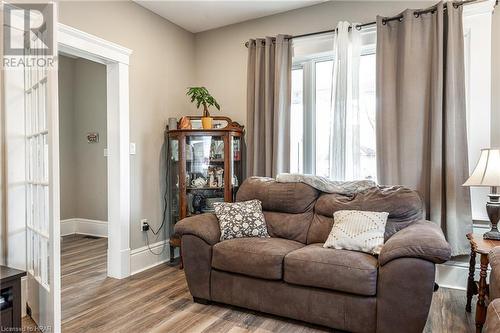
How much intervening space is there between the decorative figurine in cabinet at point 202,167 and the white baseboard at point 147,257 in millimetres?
162

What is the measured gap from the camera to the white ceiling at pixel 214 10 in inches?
138

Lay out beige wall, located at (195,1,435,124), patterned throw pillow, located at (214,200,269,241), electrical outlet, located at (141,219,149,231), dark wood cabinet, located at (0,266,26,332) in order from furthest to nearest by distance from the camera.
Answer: electrical outlet, located at (141,219,149,231)
beige wall, located at (195,1,435,124)
patterned throw pillow, located at (214,200,269,241)
dark wood cabinet, located at (0,266,26,332)

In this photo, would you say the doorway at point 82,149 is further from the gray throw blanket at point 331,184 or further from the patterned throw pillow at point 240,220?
the gray throw blanket at point 331,184

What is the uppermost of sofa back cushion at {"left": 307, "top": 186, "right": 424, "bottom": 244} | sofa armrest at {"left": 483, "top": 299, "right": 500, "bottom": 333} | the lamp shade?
the lamp shade

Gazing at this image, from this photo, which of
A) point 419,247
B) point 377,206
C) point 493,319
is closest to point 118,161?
point 377,206

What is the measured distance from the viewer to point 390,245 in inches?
84.2

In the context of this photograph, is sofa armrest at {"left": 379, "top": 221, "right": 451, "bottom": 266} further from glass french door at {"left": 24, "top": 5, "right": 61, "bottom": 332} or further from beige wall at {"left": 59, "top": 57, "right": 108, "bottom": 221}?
beige wall at {"left": 59, "top": 57, "right": 108, "bottom": 221}

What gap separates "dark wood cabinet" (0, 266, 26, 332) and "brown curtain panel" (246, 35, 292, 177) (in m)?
2.34

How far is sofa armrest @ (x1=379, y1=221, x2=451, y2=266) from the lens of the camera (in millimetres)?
1938

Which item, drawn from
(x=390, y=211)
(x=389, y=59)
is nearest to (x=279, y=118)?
(x=389, y=59)

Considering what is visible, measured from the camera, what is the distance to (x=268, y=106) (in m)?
3.66

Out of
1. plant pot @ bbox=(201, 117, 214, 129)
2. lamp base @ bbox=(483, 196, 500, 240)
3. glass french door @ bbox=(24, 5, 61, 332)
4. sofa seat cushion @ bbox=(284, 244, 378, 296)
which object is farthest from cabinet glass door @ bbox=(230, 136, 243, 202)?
lamp base @ bbox=(483, 196, 500, 240)

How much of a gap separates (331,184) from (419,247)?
44.7 inches

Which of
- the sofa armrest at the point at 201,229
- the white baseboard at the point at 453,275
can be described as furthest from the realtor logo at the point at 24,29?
the white baseboard at the point at 453,275
